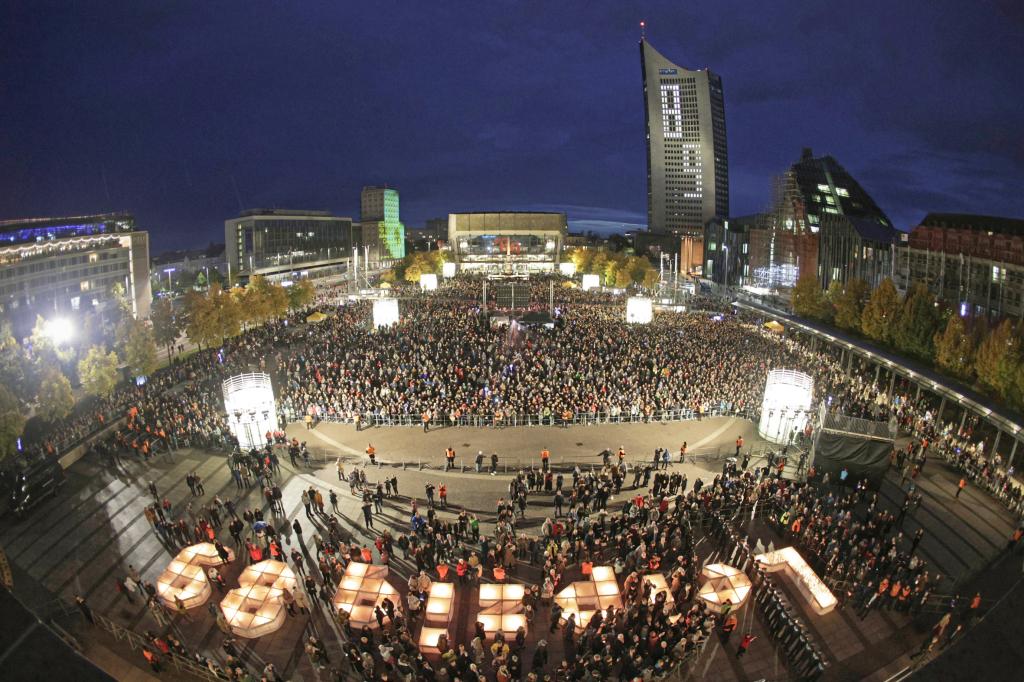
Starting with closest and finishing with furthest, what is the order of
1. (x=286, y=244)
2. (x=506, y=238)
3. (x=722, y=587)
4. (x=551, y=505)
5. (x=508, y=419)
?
(x=722, y=587)
(x=551, y=505)
(x=508, y=419)
(x=286, y=244)
(x=506, y=238)

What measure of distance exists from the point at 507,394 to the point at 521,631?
12862mm

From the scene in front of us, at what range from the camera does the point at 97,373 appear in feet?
75.1

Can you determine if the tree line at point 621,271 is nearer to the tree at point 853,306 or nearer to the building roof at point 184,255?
the tree at point 853,306

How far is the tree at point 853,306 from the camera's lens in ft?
116

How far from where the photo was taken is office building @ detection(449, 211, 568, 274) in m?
96.9

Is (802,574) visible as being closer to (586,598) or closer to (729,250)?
(586,598)

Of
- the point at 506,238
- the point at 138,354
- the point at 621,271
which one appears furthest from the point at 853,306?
the point at 506,238

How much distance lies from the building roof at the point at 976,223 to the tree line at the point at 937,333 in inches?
343

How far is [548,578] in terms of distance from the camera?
36.6ft

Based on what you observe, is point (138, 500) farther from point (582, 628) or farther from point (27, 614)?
point (27, 614)

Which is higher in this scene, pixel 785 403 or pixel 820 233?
pixel 820 233

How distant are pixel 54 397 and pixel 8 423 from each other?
3.92 m

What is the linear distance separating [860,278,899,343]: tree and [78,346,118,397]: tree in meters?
37.8

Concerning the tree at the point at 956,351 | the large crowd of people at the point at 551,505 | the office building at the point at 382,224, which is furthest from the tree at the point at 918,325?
the office building at the point at 382,224
